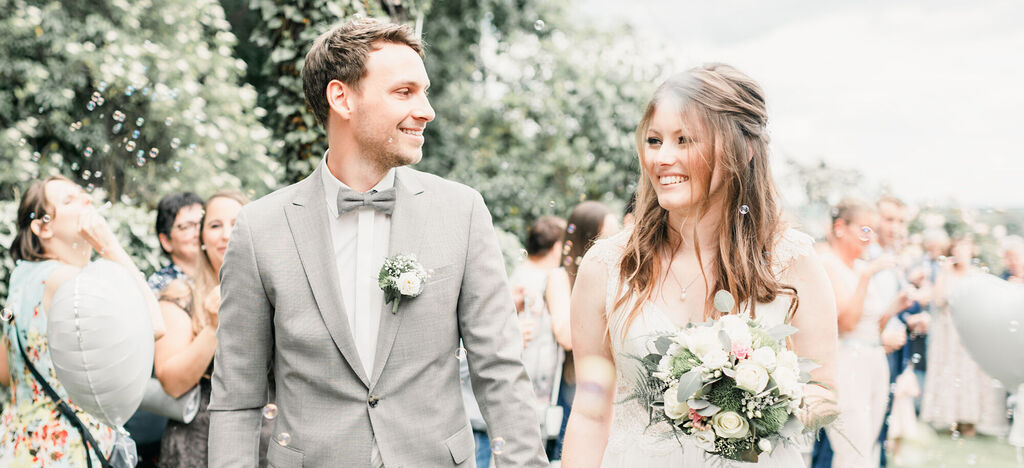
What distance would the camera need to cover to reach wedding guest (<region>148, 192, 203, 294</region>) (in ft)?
12.1

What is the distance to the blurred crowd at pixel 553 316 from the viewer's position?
315 cm

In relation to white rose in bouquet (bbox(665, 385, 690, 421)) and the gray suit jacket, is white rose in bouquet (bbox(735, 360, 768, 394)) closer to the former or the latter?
white rose in bouquet (bbox(665, 385, 690, 421))

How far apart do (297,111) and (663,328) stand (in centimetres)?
312

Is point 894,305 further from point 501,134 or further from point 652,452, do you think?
point 501,134

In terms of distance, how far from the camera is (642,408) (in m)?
2.23

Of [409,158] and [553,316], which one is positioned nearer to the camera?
[409,158]

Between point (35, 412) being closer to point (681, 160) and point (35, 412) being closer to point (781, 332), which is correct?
point (681, 160)

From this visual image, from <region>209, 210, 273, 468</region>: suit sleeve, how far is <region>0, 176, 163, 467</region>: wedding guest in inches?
42.9

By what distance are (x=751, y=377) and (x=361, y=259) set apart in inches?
46.9

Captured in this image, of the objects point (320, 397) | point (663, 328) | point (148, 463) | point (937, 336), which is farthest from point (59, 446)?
point (937, 336)

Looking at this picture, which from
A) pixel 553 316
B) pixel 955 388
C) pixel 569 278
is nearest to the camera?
pixel 553 316

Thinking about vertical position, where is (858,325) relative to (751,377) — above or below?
below

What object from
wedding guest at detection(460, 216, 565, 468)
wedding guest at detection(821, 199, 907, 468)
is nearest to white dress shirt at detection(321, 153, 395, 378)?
wedding guest at detection(460, 216, 565, 468)

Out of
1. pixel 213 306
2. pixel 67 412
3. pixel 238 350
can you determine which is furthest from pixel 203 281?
pixel 238 350
